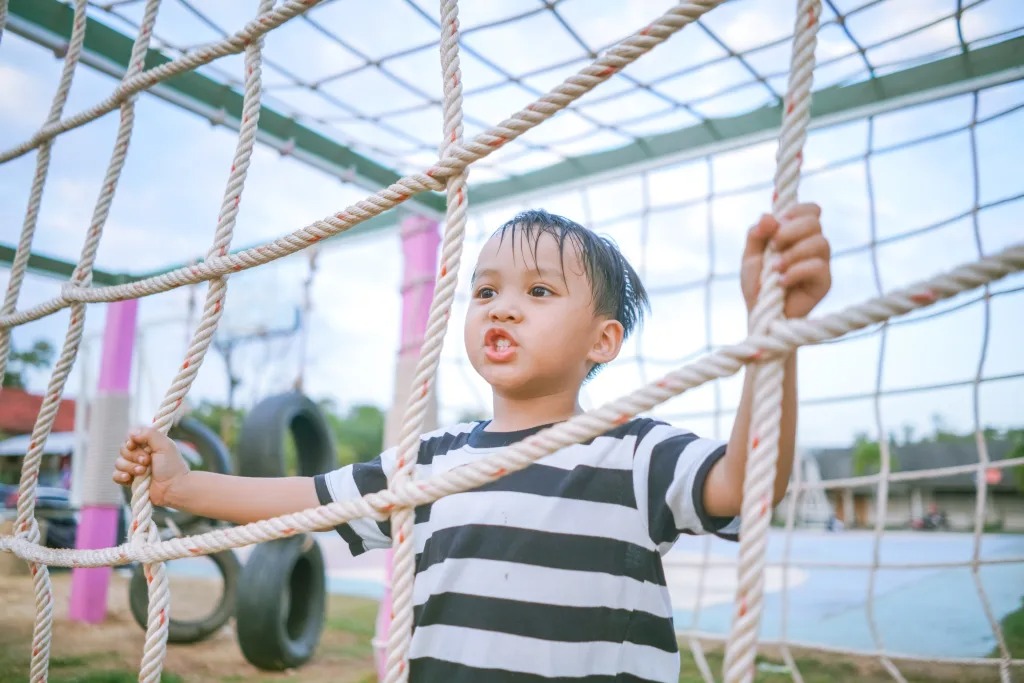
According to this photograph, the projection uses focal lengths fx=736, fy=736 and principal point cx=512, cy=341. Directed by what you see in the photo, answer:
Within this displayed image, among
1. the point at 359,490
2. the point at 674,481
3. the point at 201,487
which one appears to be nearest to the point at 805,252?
the point at 674,481

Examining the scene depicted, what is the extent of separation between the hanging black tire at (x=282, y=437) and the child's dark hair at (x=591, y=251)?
1.46m

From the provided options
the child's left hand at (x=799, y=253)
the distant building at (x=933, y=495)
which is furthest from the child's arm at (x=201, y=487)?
the distant building at (x=933, y=495)

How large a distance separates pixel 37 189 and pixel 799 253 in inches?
46.2

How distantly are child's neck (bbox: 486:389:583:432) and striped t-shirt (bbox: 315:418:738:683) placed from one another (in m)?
0.07

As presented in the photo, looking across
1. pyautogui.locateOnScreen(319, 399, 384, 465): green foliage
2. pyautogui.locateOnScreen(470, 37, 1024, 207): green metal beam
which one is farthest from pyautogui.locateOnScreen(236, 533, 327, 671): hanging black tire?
pyautogui.locateOnScreen(319, 399, 384, 465): green foliage

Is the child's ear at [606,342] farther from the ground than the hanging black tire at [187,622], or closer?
farther from the ground

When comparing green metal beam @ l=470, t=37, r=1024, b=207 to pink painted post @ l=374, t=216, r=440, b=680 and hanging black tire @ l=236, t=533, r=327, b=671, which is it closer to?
pink painted post @ l=374, t=216, r=440, b=680

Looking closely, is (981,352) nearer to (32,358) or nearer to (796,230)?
(796,230)

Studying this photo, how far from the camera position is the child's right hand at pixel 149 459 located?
0.85m

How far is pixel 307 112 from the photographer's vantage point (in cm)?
220

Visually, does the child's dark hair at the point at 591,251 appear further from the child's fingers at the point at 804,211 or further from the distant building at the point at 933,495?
the distant building at the point at 933,495

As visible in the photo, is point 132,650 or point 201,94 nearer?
point 201,94

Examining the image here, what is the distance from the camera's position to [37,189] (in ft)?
3.84

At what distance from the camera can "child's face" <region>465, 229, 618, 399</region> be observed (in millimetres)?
827
